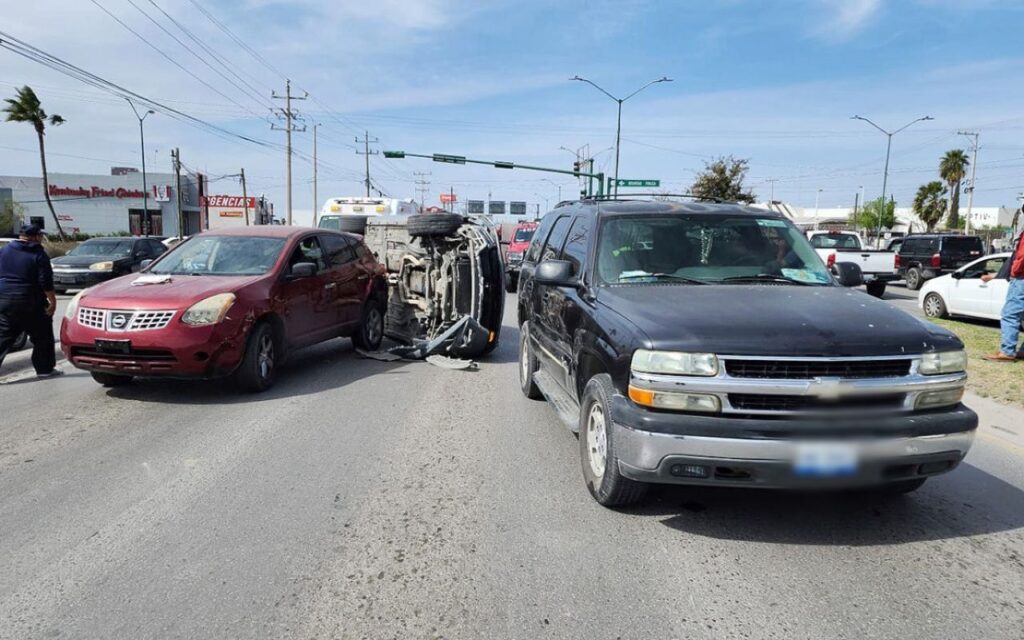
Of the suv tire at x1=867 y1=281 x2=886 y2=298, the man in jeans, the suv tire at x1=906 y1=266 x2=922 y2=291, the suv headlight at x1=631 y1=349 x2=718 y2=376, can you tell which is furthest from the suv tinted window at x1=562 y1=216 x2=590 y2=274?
the suv tire at x1=906 y1=266 x2=922 y2=291

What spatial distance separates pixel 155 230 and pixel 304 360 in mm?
66539

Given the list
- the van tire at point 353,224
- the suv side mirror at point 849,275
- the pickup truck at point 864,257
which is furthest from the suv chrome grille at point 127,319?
the pickup truck at point 864,257

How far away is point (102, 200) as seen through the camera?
66.4 m

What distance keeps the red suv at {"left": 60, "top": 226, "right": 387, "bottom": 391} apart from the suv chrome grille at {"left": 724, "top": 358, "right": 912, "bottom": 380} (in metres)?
5.11

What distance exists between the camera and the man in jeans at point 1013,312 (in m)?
8.82

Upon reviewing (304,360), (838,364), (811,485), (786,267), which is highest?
(786,267)

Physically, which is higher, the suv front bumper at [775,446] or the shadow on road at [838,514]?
the suv front bumper at [775,446]

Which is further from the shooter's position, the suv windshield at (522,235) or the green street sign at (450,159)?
the green street sign at (450,159)

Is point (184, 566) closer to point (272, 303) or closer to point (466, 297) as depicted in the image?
point (272, 303)

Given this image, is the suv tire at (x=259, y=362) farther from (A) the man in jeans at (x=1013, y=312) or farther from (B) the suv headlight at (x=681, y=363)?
(A) the man in jeans at (x=1013, y=312)

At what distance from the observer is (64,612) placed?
3.15m

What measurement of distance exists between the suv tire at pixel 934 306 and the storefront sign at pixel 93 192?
229 feet

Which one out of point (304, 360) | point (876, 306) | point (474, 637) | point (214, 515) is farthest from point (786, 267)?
point (304, 360)

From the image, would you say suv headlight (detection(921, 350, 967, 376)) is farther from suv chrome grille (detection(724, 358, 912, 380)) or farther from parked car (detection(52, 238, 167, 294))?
parked car (detection(52, 238, 167, 294))
